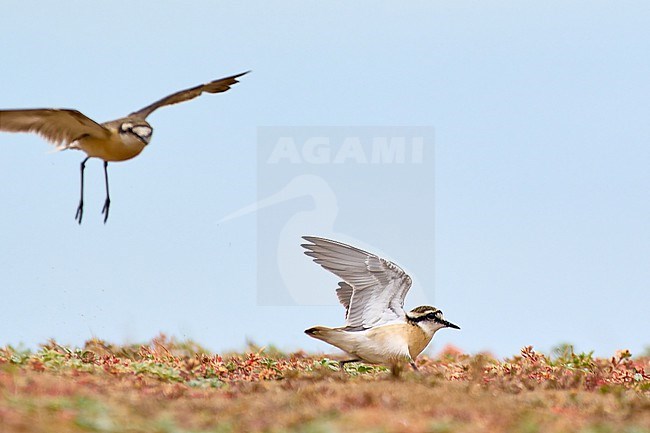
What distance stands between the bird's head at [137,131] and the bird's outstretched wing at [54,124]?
23 centimetres

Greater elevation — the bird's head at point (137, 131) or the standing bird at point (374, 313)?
the bird's head at point (137, 131)

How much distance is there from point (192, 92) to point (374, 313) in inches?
168

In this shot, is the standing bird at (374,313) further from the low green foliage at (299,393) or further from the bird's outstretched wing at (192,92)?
the bird's outstretched wing at (192,92)

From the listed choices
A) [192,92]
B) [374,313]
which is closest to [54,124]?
[192,92]

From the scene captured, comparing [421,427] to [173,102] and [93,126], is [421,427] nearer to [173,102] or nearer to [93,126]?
[93,126]

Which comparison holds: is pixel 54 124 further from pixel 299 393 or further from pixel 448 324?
pixel 448 324

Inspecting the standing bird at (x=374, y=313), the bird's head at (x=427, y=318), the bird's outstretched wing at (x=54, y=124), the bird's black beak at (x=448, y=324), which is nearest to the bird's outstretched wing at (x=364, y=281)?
the standing bird at (x=374, y=313)

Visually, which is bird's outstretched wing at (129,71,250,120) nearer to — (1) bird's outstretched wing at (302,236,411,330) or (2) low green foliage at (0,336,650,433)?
(1) bird's outstretched wing at (302,236,411,330)

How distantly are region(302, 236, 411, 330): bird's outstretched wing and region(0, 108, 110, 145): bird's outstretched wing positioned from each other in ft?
10.6

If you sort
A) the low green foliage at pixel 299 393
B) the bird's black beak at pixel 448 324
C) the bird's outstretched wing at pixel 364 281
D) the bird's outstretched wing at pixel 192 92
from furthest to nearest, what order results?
the bird's outstretched wing at pixel 192 92, the bird's black beak at pixel 448 324, the bird's outstretched wing at pixel 364 281, the low green foliage at pixel 299 393

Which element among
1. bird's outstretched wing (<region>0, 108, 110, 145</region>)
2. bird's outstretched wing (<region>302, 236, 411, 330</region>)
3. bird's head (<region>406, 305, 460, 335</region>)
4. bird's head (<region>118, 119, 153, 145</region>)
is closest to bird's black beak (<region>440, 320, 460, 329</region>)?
bird's head (<region>406, 305, 460, 335</region>)

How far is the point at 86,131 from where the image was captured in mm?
12414

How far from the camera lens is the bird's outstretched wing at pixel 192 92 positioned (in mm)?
13599

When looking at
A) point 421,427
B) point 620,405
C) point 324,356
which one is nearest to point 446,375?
point 324,356
